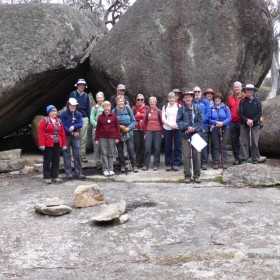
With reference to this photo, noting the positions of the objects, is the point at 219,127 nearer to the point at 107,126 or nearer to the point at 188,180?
the point at 188,180

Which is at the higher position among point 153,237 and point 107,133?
point 107,133

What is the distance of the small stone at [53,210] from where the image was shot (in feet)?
20.8

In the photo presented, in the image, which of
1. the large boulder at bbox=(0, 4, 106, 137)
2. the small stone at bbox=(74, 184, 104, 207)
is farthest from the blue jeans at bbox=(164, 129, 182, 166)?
the large boulder at bbox=(0, 4, 106, 137)

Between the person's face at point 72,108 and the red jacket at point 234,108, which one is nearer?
the person's face at point 72,108

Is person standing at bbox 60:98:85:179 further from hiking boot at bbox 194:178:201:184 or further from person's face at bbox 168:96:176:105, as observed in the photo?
hiking boot at bbox 194:178:201:184

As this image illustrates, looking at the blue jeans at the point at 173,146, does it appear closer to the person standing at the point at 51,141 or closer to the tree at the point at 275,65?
the person standing at the point at 51,141

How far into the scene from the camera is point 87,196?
6.81m

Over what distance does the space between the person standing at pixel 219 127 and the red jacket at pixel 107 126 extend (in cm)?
235

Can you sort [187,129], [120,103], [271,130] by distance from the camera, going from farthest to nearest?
[271,130], [120,103], [187,129]

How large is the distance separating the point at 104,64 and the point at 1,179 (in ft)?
14.1

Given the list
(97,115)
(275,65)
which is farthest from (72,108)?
(275,65)

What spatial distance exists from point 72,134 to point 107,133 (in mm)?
800

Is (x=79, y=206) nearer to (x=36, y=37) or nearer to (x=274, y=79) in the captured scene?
(x=36, y=37)

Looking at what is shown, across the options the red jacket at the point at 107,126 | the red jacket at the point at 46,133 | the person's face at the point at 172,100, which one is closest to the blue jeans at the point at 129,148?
the red jacket at the point at 107,126
